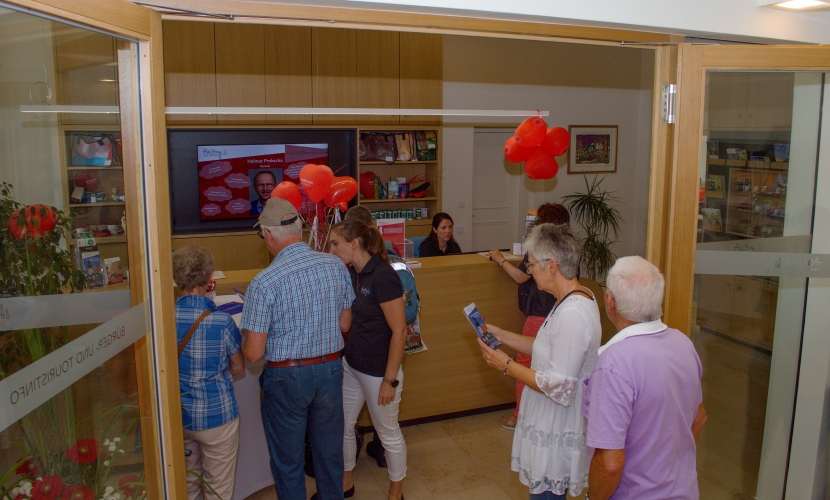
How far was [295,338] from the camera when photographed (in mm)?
2553

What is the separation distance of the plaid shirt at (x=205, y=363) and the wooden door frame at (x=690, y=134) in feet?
5.58

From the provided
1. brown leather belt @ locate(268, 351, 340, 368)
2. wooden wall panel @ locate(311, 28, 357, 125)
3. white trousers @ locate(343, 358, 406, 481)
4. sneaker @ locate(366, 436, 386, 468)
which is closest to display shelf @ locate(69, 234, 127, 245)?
brown leather belt @ locate(268, 351, 340, 368)

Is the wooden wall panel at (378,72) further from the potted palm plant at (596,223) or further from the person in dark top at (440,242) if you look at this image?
the potted palm plant at (596,223)

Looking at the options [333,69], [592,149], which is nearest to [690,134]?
[333,69]

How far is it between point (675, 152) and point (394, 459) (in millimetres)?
1893

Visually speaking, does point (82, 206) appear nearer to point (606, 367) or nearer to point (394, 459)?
point (606, 367)

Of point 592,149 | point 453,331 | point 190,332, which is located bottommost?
point 453,331

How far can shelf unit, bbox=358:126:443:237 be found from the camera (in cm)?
711

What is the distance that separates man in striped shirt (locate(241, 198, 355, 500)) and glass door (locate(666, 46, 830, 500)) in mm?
1320

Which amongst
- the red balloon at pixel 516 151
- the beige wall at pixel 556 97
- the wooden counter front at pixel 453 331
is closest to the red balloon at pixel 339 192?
the wooden counter front at pixel 453 331

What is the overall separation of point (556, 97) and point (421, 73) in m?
1.96

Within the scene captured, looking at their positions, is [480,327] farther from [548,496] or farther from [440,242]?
[440,242]

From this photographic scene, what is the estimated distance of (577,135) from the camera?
8211mm

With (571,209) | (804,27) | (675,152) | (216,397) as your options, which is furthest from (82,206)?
(571,209)
